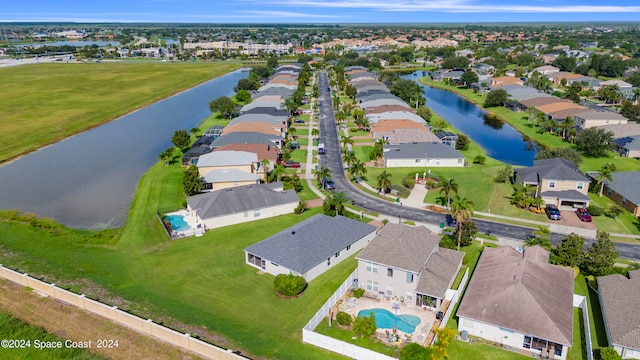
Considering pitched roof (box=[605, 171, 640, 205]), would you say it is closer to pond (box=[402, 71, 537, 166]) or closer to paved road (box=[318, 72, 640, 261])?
paved road (box=[318, 72, 640, 261])

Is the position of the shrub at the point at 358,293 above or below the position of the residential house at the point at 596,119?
below

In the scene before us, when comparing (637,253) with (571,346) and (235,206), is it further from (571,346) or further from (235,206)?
(235,206)

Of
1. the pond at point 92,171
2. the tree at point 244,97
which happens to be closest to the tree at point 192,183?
the pond at point 92,171

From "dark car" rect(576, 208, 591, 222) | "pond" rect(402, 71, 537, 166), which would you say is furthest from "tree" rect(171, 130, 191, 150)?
"dark car" rect(576, 208, 591, 222)

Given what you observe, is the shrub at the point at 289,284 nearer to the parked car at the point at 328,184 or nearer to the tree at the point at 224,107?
the parked car at the point at 328,184

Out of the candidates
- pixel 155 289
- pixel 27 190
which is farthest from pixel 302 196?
pixel 27 190

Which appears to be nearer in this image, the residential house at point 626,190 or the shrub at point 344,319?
the shrub at point 344,319
